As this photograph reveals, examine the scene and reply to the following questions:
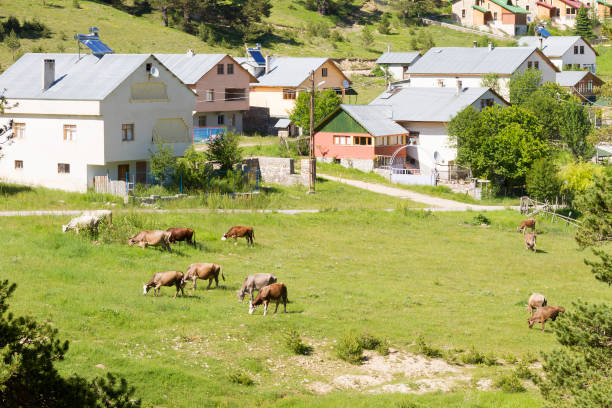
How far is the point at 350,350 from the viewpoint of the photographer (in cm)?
2461

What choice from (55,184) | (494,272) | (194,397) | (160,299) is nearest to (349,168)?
(55,184)

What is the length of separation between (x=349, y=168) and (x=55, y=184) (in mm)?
26831

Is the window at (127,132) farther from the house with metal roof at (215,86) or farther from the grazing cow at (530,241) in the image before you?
the house with metal roof at (215,86)

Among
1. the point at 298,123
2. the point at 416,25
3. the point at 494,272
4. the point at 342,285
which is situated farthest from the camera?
the point at 416,25

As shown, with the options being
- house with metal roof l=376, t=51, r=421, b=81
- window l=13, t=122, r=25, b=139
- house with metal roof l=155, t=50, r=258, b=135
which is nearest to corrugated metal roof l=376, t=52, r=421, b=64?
house with metal roof l=376, t=51, r=421, b=81

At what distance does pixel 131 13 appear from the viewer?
11238cm

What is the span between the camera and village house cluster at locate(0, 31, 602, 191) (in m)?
50.9

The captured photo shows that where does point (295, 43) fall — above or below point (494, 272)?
above

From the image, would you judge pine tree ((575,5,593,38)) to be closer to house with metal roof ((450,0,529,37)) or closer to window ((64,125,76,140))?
house with metal roof ((450,0,529,37))

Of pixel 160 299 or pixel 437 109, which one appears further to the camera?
pixel 437 109

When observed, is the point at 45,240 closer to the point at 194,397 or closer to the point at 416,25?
the point at 194,397

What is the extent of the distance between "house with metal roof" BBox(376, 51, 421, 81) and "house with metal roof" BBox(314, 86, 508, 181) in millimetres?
36608

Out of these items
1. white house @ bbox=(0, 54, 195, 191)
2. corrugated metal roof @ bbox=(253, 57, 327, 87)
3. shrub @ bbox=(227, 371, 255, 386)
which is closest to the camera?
shrub @ bbox=(227, 371, 255, 386)

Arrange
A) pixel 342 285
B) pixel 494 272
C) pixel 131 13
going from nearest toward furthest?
pixel 342 285
pixel 494 272
pixel 131 13
